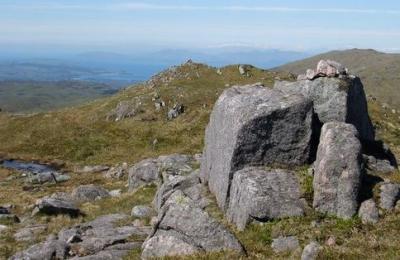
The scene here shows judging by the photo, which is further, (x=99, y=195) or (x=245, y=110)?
(x=99, y=195)

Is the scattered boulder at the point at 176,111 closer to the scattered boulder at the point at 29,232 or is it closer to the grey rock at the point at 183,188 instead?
the grey rock at the point at 183,188

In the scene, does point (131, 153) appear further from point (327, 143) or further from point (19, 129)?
point (327, 143)

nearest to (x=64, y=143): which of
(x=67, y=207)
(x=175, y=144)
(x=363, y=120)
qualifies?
(x=175, y=144)

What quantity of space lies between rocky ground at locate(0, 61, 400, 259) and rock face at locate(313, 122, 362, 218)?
4 cm

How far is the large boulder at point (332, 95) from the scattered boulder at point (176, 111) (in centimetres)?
4870

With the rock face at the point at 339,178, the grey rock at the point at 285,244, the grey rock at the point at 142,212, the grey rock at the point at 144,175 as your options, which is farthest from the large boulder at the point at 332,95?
the grey rock at the point at 144,175

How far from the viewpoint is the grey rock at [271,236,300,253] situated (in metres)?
19.7

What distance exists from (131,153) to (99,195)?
1040 inches

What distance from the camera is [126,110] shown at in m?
85.2

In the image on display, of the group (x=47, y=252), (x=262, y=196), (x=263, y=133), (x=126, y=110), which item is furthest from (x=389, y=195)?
(x=126, y=110)

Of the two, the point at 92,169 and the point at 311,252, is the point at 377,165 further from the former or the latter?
the point at 92,169

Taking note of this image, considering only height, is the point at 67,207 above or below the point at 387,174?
below

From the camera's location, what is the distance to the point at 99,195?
42.8 meters

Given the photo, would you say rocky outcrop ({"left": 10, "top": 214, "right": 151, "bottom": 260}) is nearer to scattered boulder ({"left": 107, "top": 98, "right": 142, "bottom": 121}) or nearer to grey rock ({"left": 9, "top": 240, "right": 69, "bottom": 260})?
grey rock ({"left": 9, "top": 240, "right": 69, "bottom": 260})
